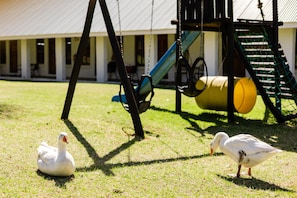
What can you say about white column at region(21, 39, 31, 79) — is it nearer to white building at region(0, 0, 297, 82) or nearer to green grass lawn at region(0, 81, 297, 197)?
white building at region(0, 0, 297, 82)

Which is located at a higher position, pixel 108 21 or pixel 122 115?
pixel 108 21

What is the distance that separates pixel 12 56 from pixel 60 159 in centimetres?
2566

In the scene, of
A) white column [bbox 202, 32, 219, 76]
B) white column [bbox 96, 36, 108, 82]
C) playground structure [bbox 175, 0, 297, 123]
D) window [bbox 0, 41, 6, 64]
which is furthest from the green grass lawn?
window [bbox 0, 41, 6, 64]

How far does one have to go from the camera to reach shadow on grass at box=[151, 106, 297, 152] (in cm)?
888

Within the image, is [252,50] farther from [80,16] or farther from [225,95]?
[80,16]

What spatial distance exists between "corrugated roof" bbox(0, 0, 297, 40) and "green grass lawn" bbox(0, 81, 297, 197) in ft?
24.7

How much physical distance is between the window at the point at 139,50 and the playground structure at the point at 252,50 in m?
12.3

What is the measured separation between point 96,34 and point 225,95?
1159cm

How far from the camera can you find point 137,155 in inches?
292

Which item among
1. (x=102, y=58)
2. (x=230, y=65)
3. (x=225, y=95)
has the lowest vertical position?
(x=225, y=95)

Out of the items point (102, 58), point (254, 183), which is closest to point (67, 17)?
point (102, 58)

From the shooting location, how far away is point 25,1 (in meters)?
31.1

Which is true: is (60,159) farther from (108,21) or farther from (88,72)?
(88,72)

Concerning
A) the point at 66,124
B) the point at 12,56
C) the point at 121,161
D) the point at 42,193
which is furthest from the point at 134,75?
the point at 42,193
